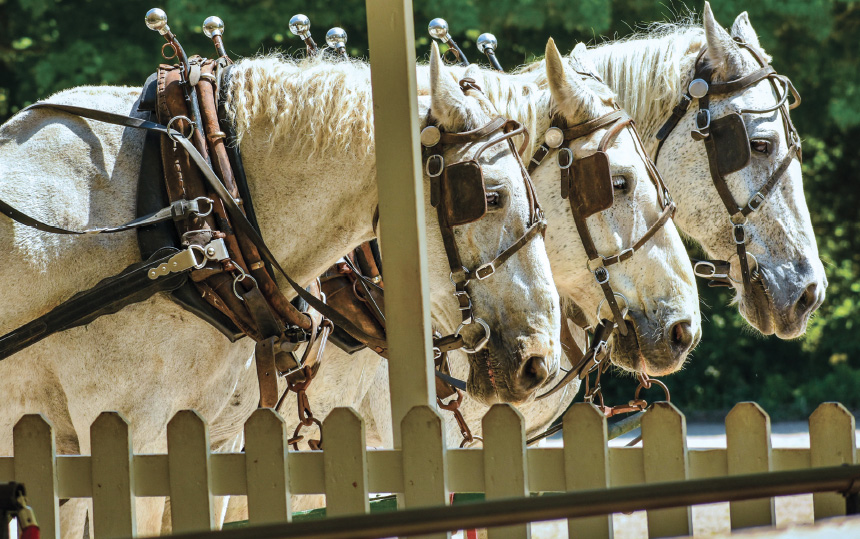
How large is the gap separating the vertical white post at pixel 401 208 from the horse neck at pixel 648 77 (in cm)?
183

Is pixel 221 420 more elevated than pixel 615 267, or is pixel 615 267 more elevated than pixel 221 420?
pixel 615 267

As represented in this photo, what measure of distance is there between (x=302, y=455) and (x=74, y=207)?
0.87 metres

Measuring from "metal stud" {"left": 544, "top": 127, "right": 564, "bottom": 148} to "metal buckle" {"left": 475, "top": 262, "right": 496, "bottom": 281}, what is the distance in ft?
2.75

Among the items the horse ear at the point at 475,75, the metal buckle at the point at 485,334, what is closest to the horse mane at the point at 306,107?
the horse ear at the point at 475,75

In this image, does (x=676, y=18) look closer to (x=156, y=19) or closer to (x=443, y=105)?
(x=443, y=105)

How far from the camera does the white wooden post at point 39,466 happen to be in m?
2.20

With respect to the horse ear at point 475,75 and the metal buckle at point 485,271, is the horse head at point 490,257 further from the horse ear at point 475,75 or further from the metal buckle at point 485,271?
the horse ear at point 475,75

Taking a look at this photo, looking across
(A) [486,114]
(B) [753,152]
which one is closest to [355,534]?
(A) [486,114]

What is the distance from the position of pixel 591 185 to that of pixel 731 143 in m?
0.80

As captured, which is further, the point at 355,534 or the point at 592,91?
the point at 592,91

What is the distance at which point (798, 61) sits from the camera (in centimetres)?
855

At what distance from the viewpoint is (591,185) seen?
10.4 ft

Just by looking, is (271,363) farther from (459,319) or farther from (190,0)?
(190,0)

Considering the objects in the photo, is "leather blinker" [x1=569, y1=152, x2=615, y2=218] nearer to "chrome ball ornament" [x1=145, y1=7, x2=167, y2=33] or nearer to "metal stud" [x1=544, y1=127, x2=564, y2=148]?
"metal stud" [x1=544, y1=127, x2=564, y2=148]
